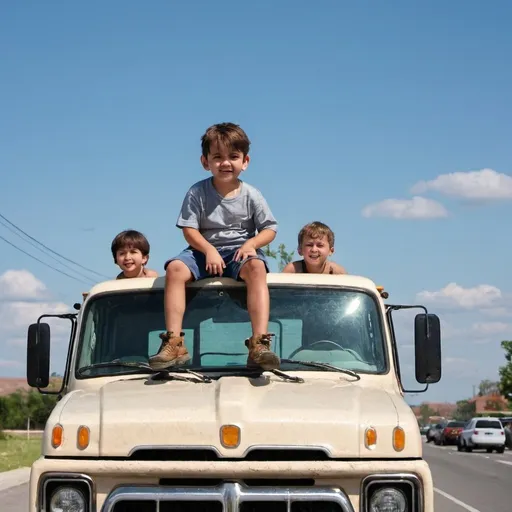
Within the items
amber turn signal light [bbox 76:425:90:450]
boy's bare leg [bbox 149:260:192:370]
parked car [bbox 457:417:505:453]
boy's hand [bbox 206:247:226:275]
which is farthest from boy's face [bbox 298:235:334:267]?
parked car [bbox 457:417:505:453]

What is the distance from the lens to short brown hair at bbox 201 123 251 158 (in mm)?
6398

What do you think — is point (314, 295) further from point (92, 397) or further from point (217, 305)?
point (92, 397)

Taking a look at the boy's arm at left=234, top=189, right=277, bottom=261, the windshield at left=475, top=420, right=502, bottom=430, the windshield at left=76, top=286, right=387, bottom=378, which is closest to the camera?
the windshield at left=76, top=286, right=387, bottom=378

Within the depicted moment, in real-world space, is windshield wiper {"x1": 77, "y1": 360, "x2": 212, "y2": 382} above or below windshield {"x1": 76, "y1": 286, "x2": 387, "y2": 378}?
below

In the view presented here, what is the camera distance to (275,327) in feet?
20.5

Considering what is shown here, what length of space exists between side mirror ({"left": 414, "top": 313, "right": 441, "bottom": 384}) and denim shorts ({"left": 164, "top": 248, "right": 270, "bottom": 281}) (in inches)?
35.8

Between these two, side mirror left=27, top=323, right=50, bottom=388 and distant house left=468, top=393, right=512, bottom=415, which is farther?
distant house left=468, top=393, right=512, bottom=415

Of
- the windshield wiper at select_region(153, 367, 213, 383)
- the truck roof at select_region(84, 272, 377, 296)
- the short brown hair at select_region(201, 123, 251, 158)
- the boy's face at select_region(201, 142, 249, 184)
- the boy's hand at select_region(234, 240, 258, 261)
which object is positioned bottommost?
the windshield wiper at select_region(153, 367, 213, 383)

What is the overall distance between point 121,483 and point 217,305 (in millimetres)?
1590

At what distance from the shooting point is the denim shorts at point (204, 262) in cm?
634

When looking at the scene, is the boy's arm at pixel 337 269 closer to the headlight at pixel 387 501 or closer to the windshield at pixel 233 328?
the windshield at pixel 233 328

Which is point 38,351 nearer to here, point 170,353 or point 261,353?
point 170,353

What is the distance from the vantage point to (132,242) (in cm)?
746

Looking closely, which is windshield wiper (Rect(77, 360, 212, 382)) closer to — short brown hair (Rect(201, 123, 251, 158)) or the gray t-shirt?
the gray t-shirt
